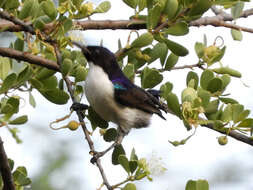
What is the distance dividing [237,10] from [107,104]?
0.98 metres

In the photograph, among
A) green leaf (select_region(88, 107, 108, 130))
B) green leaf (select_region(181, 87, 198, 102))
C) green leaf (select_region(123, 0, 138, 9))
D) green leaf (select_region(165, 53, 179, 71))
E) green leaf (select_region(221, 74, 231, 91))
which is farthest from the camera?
green leaf (select_region(88, 107, 108, 130))

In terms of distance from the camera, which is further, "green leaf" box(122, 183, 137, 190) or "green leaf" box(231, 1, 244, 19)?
"green leaf" box(231, 1, 244, 19)

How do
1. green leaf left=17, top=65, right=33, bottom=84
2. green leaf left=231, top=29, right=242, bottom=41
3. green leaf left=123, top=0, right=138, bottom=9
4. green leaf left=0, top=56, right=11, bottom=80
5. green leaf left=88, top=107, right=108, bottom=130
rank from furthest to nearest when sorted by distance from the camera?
green leaf left=88, top=107, right=108, bottom=130
green leaf left=231, top=29, right=242, bottom=41
green leaf left=123, top=0, right=138, bottom=9
green leaf left=0, top=56, right=11, bottom=80
green leaf left=17, top=65, right=33, bottom=84

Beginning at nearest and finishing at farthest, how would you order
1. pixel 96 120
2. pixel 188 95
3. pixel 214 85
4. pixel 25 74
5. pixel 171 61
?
pixel 188 95, pixel 25 74, pixel 214 85, pixel 171 61, pixel 96 120

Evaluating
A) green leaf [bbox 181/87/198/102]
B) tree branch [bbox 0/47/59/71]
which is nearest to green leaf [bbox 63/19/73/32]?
tree branch [bbox 0/47/59/71]

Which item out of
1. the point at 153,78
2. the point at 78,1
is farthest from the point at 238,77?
the point at 78,1

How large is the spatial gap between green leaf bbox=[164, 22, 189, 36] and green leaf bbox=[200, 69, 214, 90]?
223 millimetres

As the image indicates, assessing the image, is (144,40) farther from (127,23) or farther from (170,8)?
(127,23)

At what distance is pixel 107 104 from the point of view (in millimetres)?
3236

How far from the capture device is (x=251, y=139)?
239cm

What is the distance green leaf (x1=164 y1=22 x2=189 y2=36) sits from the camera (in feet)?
8.29

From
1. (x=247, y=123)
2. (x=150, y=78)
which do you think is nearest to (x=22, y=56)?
(x=150, y=78)

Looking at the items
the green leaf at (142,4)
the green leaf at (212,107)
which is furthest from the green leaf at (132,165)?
the green leaf at (142,4)

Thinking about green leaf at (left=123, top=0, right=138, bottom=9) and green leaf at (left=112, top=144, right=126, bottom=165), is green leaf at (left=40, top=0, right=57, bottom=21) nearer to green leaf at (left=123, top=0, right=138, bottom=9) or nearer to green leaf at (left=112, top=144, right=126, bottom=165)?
green leaf at (left=123, top=0, right=138, bottom=9)
